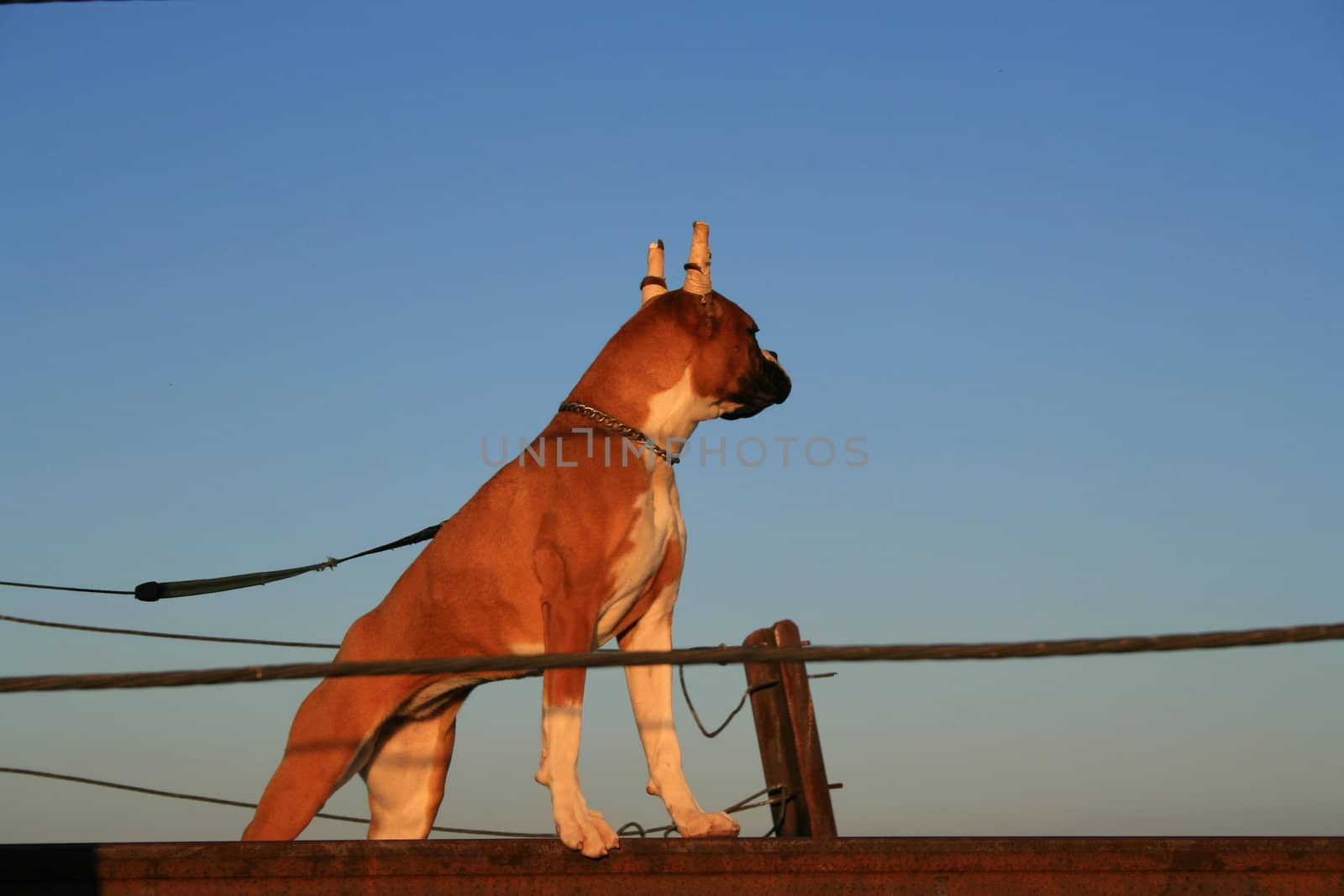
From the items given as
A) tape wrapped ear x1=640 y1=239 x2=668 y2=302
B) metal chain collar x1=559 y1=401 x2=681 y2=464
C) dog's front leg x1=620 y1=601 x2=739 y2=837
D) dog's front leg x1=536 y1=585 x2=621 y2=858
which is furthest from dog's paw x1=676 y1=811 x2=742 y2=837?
tape wrapped ear x1=640 y1=239 x2=668 y2=302

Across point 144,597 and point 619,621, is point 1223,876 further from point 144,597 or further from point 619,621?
point 144,597

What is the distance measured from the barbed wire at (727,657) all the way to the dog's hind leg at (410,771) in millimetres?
2805

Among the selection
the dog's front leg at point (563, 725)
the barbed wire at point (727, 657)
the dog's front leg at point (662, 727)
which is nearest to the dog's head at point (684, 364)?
the dog's front leg at point (662, 727)

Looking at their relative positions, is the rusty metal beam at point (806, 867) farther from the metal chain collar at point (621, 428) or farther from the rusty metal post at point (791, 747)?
the metal chain collar at point (621, 428)

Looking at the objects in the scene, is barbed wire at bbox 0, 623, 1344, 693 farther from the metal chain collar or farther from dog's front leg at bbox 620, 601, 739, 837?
the metal chain collar

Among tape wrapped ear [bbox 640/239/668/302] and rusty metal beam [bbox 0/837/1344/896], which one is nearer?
rusty metal beam [bbox 0/837/1344/896]

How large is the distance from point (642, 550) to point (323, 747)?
1.58 metres

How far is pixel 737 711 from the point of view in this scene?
5719mm

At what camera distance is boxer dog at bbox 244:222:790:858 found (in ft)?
17.7

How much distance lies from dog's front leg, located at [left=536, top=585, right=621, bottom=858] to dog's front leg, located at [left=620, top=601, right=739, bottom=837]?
0.37m

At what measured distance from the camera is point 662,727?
217 inches

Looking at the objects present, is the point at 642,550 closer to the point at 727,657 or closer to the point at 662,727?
the point at 662,727

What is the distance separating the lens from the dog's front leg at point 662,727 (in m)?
5.09

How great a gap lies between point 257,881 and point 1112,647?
246 centimetres
